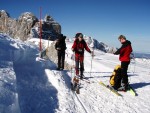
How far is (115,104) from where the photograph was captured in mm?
9547

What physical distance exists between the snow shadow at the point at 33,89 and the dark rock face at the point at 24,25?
108106 millimetres

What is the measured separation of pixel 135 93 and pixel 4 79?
19.4ft

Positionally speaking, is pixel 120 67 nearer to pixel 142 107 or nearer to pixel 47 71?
pixel 142 107

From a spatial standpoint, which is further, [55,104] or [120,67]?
[120,67]

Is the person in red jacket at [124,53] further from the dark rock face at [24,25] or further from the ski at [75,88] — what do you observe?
the dark rock face at [24,25]

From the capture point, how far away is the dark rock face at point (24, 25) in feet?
410

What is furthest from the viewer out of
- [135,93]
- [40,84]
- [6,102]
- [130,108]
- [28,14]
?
[28,14]

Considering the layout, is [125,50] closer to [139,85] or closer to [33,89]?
→ [139,85]

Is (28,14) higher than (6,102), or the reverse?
(28,14)

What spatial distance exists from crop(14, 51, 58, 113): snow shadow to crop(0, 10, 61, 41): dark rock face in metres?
108

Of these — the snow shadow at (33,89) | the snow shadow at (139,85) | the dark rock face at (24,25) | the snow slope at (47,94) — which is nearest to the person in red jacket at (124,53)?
the snow slope at (47,94)

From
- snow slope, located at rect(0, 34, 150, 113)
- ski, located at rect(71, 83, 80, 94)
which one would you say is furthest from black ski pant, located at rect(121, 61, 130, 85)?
ski, located at rect(71, 83, 80, 94)

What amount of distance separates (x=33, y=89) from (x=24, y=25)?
124855mm

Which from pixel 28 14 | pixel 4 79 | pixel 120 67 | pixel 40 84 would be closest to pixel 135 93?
pixel 120 67
